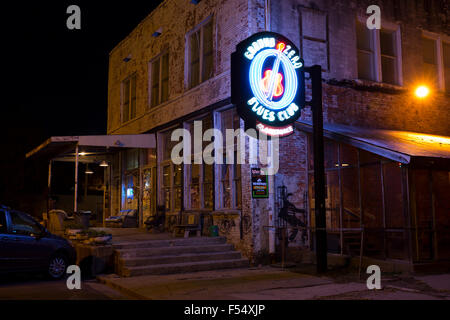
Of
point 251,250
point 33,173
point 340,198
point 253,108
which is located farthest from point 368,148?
point 33,173

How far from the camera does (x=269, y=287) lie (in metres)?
9.84

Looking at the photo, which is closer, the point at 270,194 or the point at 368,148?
the point at 368,148

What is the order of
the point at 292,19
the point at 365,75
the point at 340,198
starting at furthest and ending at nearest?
the point at 365,75, the point at 292,19, the point at 340,198

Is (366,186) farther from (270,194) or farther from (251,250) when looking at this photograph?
(251,250)

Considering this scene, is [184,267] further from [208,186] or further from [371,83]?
[371,83]

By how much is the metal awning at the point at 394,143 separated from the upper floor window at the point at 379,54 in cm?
224

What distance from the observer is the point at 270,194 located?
13.6 m

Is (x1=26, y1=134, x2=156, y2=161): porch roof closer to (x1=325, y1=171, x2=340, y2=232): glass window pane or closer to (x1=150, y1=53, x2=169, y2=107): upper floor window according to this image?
(x1=150, y1=53, x2=169, y2=107): upper floor window

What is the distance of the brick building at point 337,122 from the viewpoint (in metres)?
12.7

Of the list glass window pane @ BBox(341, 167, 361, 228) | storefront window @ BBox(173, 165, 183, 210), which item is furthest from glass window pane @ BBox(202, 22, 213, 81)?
glass window pane @ BBox(341, 167, 361, 228)

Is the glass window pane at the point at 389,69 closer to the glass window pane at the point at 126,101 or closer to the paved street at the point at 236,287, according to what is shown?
the paved street at the point at 236,287

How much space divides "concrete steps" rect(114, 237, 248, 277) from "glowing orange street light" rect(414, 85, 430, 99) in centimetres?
833

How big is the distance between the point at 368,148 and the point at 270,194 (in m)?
3.27

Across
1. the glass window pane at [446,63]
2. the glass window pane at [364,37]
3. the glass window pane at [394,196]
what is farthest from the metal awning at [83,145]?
the glass window pane at [446,63]
